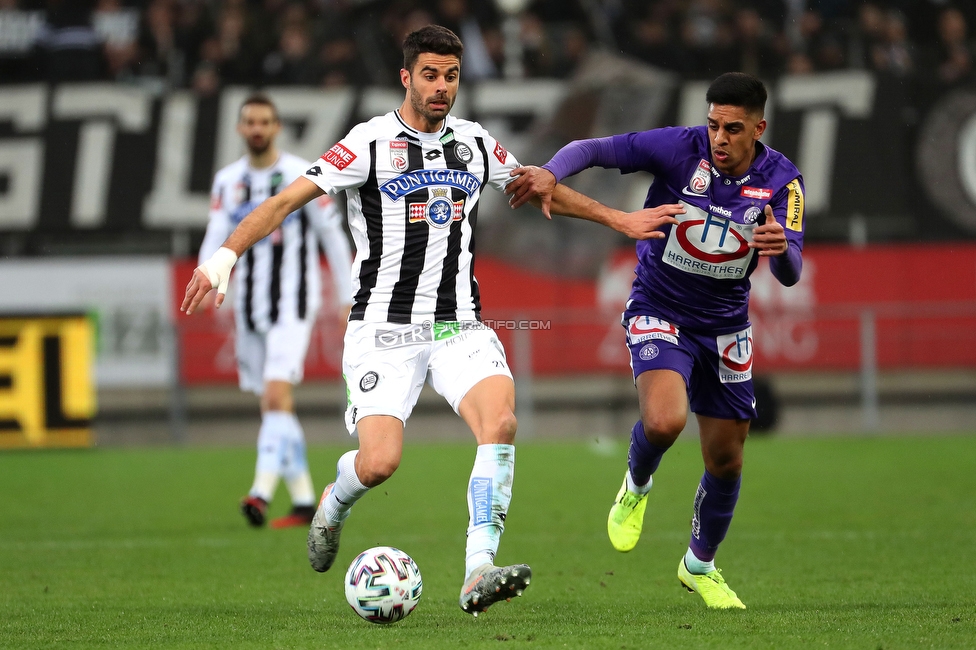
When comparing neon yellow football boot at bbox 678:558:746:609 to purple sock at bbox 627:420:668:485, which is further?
purple sock at bbox 627:420:668:485

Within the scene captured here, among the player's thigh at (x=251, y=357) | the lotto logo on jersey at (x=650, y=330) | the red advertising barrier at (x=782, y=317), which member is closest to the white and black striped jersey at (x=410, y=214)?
the lotto logo on jersey at (x=650, y=330)

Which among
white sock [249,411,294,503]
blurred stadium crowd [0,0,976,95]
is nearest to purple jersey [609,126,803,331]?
white sock [249,411,294,503]

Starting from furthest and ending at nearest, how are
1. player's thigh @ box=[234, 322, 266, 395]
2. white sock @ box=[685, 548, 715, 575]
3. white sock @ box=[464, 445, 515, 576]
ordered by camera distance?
player's thigh @ box=[234, 322, 266, 395] < white sock @ box=[685, 548, 715, 575] < white sock @ box=[464, 445, 515, 576]

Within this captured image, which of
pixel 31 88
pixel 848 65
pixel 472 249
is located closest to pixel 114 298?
pixel 31 88

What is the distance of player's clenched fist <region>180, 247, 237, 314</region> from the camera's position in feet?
16.6

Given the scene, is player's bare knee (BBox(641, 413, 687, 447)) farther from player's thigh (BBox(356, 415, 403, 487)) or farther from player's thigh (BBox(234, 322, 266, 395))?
player's thigh (BBox(234, 322, 266, 395))

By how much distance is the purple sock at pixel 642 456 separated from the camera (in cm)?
611

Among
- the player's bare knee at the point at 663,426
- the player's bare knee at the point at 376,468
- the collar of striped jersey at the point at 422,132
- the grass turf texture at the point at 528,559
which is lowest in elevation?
the grass turf texture at the point at 528,559

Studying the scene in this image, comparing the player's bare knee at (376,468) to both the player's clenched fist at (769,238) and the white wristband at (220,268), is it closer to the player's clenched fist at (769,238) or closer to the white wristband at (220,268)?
the white wristband at (220,268)

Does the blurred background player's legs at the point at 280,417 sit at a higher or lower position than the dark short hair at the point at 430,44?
lower

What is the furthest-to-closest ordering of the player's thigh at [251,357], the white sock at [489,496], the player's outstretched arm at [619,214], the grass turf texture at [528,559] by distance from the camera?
the player's thigh at [251,357] < the player's outstretched arm at [619,214] < the white sock at [489,496] < the grass turf texture at [528,559]

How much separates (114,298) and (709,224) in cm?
1246

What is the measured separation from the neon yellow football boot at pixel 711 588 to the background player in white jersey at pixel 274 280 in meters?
3.55

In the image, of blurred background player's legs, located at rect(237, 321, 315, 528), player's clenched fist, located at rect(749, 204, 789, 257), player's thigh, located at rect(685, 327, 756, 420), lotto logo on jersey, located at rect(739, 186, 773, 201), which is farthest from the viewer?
blurred background player's legs, located at rect(237, 321, 315, 528)
